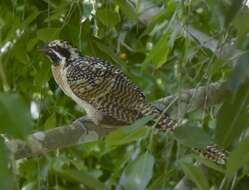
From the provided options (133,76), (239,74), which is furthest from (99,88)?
(239,74)

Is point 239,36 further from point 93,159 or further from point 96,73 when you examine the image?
point 93,159

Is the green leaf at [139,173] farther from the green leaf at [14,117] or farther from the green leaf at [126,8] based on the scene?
the green leaf at [126,8]

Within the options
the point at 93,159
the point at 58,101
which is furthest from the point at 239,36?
the point at 93,159

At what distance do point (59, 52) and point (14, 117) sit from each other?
188 centimetres

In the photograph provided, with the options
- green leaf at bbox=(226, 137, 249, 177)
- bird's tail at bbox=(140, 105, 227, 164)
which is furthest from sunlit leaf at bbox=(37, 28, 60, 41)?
green leaf at bbox=(226, 137, 249, 177)

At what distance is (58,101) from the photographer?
2645 millimetres

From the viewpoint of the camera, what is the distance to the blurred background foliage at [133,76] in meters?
1.06

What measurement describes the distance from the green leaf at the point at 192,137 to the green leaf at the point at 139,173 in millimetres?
57

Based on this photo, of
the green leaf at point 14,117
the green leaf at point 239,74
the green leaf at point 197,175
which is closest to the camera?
the green leaf at point 14,117

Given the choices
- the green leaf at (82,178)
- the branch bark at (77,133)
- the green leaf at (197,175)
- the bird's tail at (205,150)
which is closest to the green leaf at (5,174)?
the green leaf at (82,178)

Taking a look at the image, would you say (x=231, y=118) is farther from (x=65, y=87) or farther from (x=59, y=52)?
(x=59, y=52)

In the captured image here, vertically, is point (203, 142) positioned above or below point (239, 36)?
below

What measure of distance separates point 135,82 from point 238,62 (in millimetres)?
1417

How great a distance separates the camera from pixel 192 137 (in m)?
1.08
